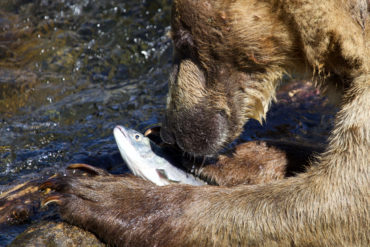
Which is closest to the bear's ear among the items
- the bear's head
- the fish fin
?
the bear's head

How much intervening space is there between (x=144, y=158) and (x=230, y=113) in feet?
2.53

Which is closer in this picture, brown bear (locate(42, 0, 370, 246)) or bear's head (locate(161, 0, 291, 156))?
brown bear (locate(42, 0, 370, 246))

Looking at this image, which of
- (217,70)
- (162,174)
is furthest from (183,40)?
(162,174)

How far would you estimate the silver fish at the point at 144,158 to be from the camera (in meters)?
4.21

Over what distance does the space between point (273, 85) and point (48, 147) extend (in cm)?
261

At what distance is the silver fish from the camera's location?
4211mm

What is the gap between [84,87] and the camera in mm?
7426

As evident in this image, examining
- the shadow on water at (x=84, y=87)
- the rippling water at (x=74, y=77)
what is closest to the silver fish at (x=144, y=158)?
the shadow on water at (x=84, y=87)

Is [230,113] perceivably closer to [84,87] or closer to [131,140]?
[131,140]

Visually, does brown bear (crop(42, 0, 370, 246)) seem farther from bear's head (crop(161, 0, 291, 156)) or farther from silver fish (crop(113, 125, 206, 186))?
silver fish (crop(113, 125, 206, 186))

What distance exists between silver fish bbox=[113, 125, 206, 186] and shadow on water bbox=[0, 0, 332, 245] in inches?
41.7

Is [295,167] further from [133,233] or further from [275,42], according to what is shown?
[133,233]

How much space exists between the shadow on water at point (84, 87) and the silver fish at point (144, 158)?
1.06 m

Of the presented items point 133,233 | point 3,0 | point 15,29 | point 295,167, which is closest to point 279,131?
point 295,167
